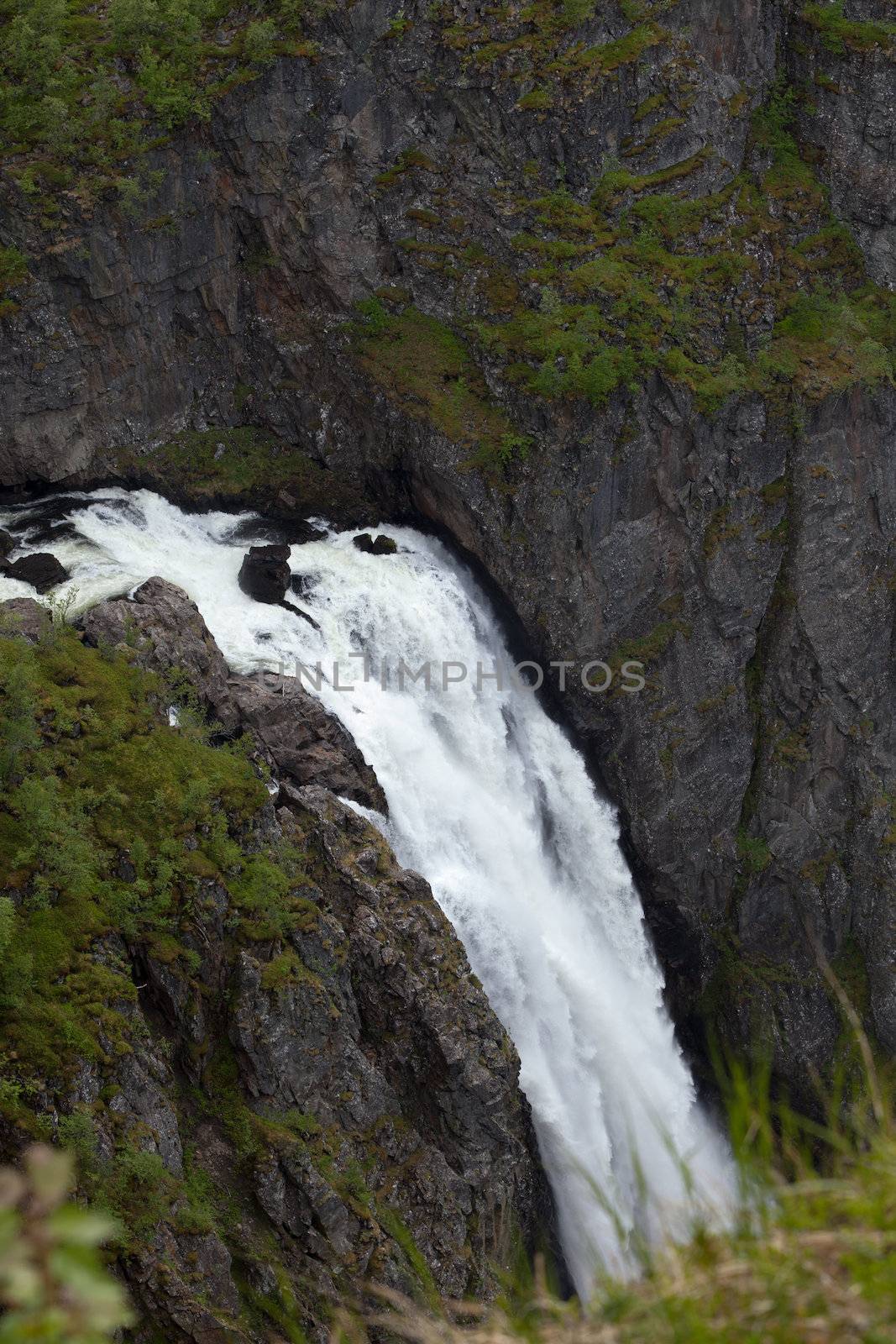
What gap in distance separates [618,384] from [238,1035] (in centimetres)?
1756

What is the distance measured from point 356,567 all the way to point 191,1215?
1513 centimetres

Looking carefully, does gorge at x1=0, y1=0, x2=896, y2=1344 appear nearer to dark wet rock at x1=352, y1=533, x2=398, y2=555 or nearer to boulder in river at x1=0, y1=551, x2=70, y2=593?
boulder in river at x1=0, y1=551, x2=70, y2=593

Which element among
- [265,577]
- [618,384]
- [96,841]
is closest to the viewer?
[96,841]

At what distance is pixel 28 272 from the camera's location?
2616 centimetres

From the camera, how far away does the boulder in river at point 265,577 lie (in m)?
24.9

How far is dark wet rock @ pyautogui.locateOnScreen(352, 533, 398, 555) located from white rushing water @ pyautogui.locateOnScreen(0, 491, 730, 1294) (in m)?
0.25

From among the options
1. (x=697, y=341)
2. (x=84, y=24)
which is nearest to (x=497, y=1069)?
(x=697, y=341)

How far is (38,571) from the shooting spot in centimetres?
2236

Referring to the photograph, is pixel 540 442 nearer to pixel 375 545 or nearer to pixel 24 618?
pixel 375 545

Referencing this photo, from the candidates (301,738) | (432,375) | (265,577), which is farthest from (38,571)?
(432,375)

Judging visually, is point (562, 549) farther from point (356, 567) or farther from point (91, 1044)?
point (91, 1044)

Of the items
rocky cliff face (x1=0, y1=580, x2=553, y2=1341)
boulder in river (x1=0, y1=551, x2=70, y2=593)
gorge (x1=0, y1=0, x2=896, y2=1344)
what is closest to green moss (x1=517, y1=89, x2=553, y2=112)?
gorge (x1=0, y1=0, x2=896, y2=1344)

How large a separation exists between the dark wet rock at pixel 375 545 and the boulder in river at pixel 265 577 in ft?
9.91

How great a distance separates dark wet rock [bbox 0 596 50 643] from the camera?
1916cm
